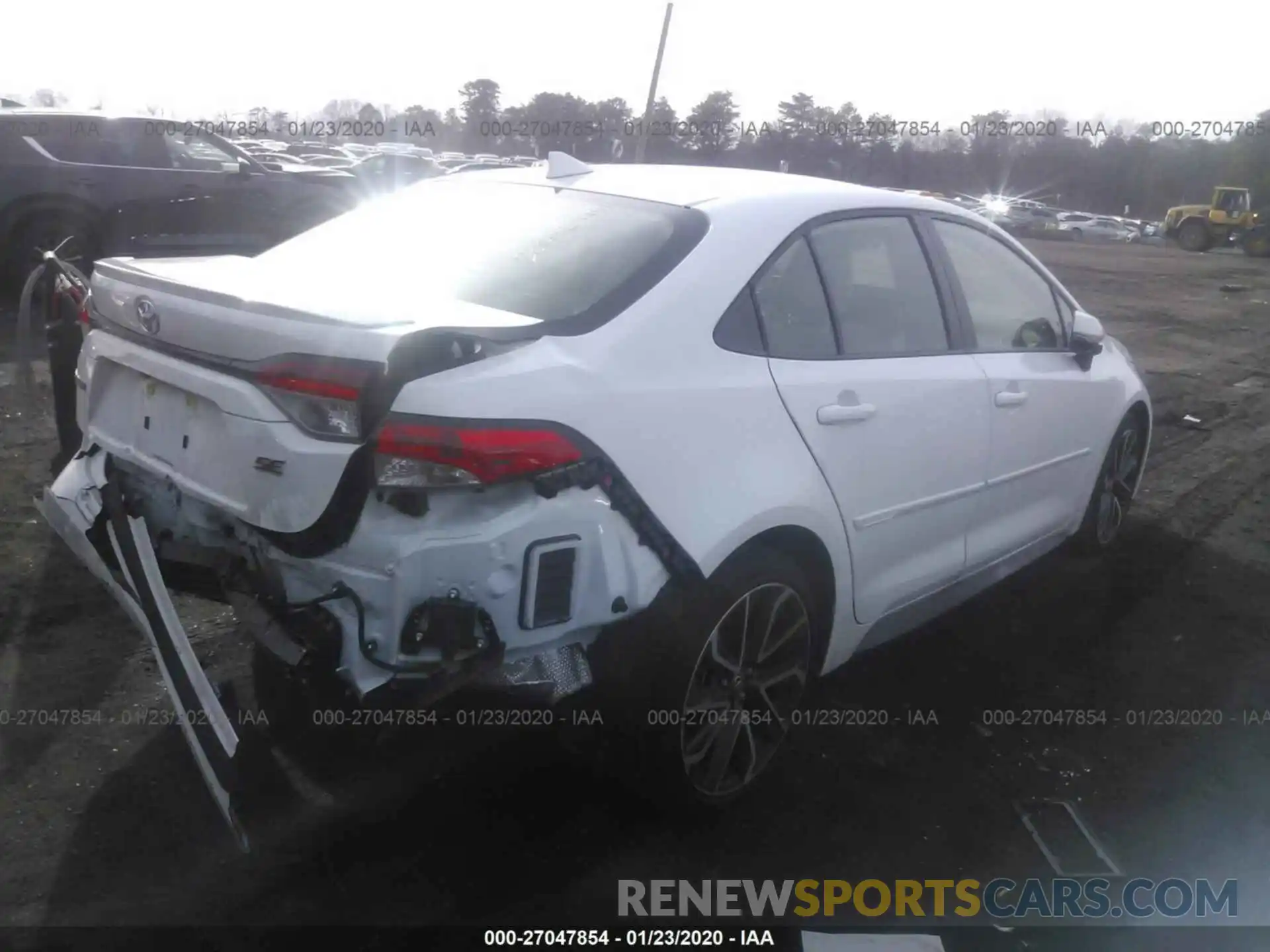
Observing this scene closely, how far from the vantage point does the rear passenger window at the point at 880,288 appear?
3.42 m

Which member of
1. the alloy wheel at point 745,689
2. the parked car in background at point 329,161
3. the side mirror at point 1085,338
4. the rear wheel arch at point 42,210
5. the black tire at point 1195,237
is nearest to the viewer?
the alloy wheel at point 745,689

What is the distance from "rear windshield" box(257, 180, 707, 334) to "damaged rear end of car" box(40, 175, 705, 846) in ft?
0.06

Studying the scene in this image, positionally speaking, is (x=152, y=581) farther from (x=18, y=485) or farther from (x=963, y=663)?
(x=18, y=485)

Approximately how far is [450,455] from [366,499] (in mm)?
215

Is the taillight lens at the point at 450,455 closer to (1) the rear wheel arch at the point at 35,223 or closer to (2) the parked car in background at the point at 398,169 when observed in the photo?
(1) the rear wheel arch at the point at 35,223

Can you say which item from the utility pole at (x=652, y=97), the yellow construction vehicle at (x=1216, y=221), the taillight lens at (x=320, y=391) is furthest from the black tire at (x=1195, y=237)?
the taillight lens at (x=320, y=391)

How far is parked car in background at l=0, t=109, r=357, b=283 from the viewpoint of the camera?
383 inches

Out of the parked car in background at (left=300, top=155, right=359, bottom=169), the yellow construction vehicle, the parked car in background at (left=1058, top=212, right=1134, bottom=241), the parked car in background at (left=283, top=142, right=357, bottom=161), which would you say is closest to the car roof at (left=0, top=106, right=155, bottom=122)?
the parked car in background at (left=300, top=155, right=359, bottom=169)

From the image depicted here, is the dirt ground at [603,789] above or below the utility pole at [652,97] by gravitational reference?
below

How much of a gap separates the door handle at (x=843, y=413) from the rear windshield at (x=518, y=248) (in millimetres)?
588

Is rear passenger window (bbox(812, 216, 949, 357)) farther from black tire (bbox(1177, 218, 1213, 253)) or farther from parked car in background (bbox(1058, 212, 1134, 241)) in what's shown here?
parked car in background (bbox(1058, 212, 1134, 241))

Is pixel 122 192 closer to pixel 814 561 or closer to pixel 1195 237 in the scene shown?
pixel 814 561

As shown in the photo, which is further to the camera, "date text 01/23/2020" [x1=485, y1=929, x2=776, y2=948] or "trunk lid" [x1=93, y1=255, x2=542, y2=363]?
"date text 01/23/2020" [x1=485, y1=929, x2=776, y2=948]

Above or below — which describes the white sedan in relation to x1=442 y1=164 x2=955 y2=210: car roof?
below
